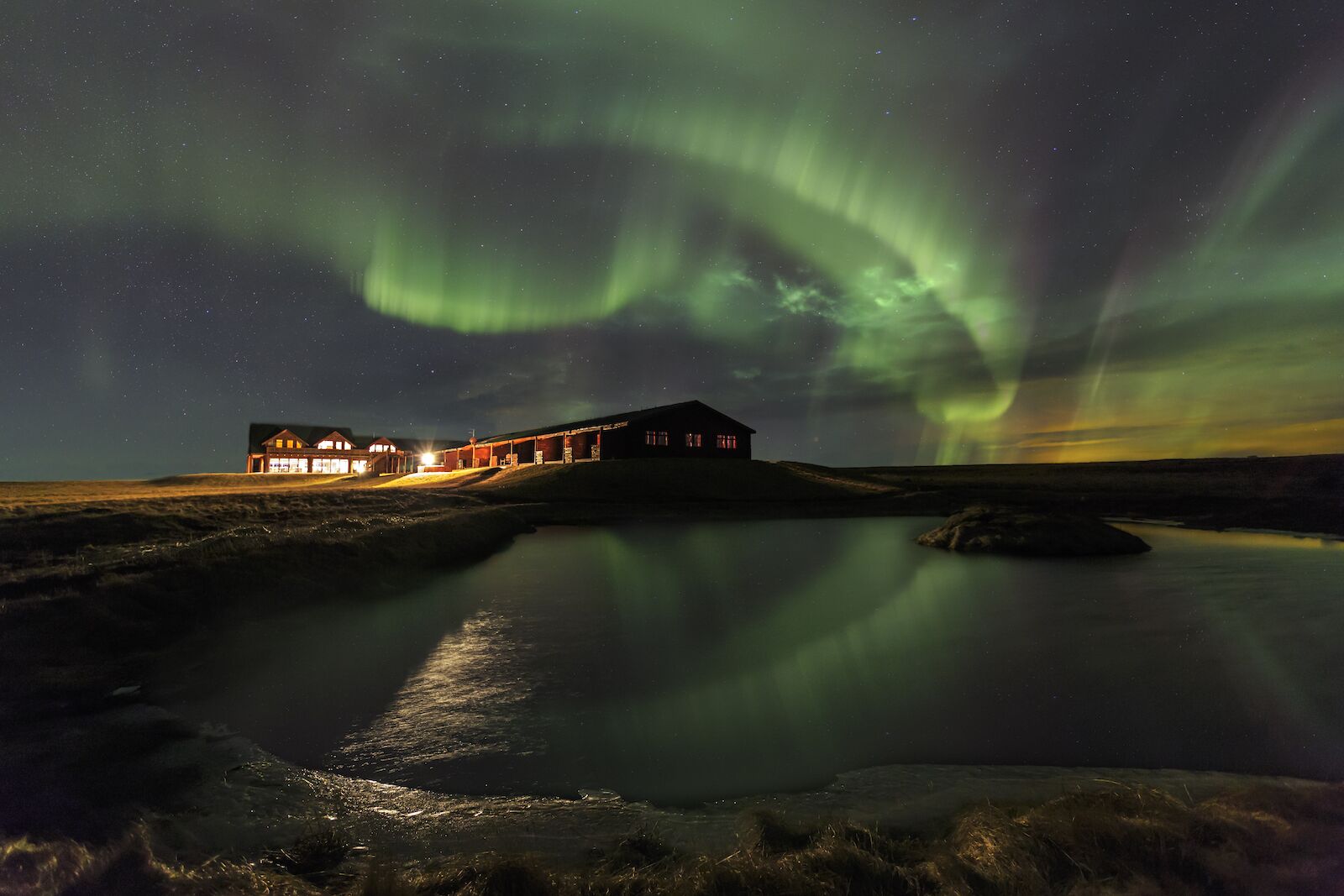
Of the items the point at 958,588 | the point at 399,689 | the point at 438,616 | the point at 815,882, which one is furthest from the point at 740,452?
the point at 815,882

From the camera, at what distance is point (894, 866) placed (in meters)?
4.43

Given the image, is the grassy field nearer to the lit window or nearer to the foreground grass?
the foreground grass

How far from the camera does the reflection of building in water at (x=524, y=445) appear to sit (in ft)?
226

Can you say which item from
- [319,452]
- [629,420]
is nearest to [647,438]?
[629,420]

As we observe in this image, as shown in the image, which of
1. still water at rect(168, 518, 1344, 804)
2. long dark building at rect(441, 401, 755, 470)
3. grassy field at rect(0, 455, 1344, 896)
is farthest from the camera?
long dark building at rect(441, 401, 755, 470)

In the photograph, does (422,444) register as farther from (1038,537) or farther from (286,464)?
(1038,537)

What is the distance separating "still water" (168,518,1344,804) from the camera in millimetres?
7332

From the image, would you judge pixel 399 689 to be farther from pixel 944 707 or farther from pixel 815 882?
pixel 944 707

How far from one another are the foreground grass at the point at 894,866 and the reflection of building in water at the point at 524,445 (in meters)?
62.7

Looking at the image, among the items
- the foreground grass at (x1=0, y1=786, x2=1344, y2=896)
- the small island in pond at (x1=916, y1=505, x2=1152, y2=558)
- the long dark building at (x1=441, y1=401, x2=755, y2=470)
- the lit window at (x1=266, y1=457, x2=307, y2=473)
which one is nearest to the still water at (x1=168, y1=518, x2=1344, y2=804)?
the foreground grass at (x1=0, y1=786, x2=1344, y2=896)

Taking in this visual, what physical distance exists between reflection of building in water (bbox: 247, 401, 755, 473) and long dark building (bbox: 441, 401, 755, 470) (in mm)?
101

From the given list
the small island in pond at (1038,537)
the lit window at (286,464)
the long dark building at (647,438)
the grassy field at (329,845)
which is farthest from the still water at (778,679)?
the lit window at (286,464)

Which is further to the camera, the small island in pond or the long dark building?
the long dark building

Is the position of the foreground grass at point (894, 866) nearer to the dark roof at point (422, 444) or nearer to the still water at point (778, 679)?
the still water at point (778, 679)
